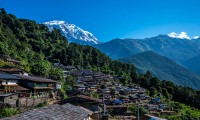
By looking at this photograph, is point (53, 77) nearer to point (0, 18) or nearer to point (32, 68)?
point (32, 68)

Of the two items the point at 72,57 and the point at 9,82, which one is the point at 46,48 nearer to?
the point at 72,57

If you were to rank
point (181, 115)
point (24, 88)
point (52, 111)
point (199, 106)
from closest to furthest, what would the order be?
point (52, 111) → point (24, 88) → point (181, 115) → point (199, 106)

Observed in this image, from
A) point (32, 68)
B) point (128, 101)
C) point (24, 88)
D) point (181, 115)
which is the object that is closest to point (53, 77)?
point (32, 68)

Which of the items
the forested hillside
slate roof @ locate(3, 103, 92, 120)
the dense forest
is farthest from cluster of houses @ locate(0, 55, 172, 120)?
the forested hillside

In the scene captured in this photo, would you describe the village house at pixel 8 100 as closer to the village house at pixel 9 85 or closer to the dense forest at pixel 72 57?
the village house at pixel 9 85

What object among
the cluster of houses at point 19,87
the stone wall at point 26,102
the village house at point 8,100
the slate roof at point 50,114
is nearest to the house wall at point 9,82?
the cluster of houses at point 19,87

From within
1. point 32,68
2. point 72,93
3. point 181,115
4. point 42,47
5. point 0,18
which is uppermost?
point 0,18

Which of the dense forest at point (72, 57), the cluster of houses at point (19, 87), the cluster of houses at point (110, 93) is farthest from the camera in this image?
the dense forest at point (72, 57)

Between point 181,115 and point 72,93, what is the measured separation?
3388 cm

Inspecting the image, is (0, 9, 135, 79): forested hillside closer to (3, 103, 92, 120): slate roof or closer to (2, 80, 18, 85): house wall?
(2, 80, 18, 85): house wall

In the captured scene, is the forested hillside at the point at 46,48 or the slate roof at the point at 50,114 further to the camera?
the forested hillside at the point at 46,48

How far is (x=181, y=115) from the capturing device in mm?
85062

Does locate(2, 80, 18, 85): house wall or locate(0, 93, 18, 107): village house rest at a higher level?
locate(2, 80, 18, 85): house wall

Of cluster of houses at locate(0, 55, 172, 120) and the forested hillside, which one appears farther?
the forested hillside
